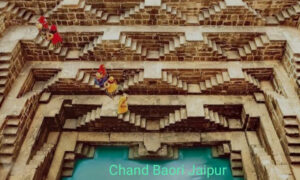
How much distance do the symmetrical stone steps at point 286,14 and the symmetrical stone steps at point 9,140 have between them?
30.5 feet

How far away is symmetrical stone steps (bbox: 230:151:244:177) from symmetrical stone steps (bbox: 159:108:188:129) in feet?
6.41

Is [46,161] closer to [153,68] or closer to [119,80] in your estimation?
[119,80]

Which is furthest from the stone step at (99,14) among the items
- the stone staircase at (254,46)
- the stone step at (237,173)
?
the stone step at (237,173)


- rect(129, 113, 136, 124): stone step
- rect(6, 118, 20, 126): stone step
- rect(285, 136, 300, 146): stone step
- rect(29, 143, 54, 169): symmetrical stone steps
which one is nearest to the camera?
rect(285, 136, 300, 146): stone step

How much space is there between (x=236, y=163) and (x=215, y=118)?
1.57 meters

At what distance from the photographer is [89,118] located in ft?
31.7

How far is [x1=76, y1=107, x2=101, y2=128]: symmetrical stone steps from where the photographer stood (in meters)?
9.55

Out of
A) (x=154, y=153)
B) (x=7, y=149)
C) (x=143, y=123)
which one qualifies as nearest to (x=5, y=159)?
(x=7, y=149)

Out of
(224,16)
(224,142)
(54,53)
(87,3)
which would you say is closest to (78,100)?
(54,53)

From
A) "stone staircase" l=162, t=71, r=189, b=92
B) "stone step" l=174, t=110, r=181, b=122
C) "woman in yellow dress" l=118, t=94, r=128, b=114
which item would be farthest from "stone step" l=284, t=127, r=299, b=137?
"woman in yellow dress" l=118, t=94, r=128, b=114

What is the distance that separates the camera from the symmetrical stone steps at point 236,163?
9.00m

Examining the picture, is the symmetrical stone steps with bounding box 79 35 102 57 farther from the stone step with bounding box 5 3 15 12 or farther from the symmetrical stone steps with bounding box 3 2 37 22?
the stone step with bounding box 5 3 15 12

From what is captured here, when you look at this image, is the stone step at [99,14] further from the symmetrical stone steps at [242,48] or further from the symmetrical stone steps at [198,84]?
the symmetrical stone steps at [242,48]

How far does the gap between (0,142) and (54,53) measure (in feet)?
11.6
